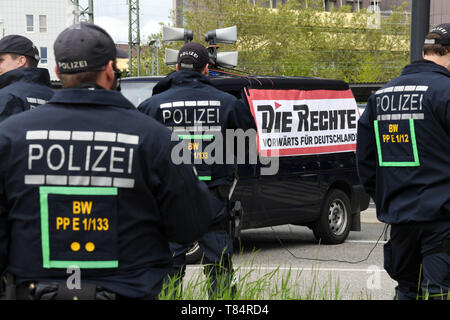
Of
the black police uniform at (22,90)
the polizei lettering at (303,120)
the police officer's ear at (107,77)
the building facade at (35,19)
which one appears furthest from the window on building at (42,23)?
the police officer's ear at (107,77)

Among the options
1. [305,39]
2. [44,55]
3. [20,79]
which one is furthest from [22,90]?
[44,55]

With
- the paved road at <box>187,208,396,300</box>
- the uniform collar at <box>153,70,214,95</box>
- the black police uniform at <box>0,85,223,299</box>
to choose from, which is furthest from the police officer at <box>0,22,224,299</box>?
the paved road at <box>187,208,396,300</box>

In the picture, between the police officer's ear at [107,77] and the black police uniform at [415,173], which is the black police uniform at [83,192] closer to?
the police officer's ear at [107,77]

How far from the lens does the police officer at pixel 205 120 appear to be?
583 centimetres

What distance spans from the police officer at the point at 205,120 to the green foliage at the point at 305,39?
42573mm

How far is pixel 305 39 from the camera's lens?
59031 mm

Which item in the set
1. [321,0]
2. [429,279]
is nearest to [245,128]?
[429,279]

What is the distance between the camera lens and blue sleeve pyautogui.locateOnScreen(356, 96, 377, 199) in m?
5.16

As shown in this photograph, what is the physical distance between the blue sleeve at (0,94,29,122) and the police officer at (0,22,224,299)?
2461 mm

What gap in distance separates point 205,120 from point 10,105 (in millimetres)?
1385

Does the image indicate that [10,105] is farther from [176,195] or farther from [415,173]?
[176,195]

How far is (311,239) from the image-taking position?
11891 millimetres

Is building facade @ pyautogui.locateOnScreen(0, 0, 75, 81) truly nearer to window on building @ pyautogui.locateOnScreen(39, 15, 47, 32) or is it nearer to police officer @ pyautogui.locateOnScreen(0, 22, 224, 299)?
window on building @ pyautogui.locateOnScreen(39, 15, 47, 32)
